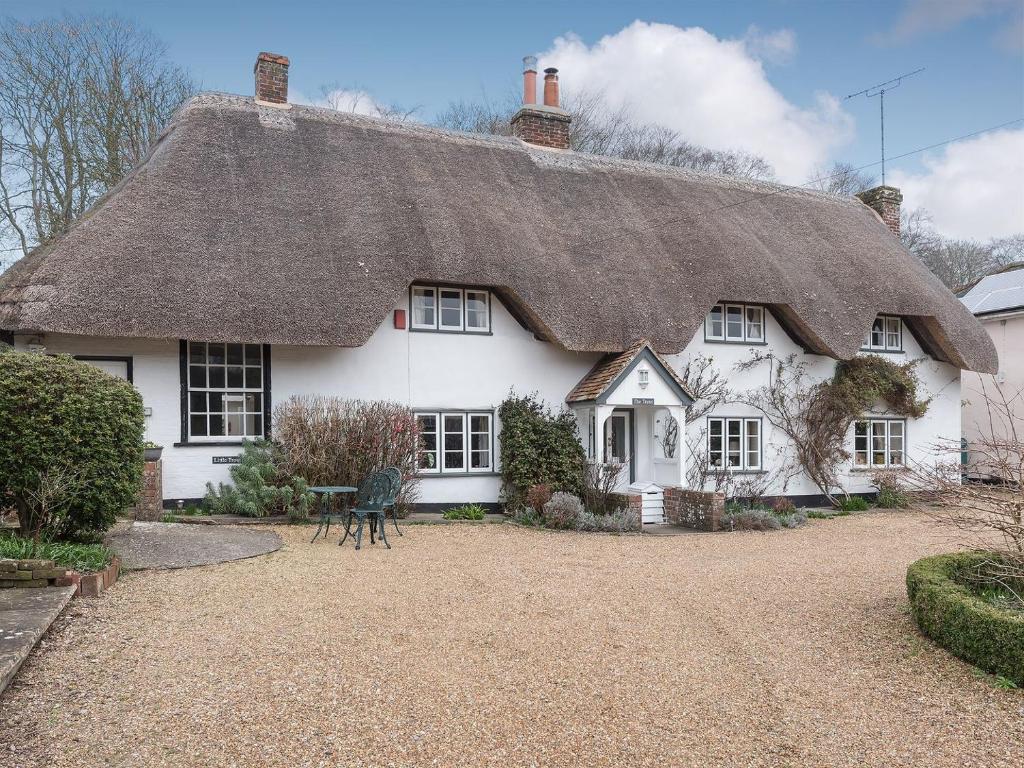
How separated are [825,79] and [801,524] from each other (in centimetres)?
729

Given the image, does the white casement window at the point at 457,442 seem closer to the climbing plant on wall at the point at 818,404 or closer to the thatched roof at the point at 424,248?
the thatched roof at the point at 424,248

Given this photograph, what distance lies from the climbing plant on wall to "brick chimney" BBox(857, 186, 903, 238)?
582cm

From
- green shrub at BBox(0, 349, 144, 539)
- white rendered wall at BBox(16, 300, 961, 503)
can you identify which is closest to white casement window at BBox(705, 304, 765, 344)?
white rendered wall at BBox(16, 300, 961, 503)

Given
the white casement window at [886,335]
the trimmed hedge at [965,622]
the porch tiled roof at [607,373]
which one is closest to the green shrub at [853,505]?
the white casement window at [886,335]

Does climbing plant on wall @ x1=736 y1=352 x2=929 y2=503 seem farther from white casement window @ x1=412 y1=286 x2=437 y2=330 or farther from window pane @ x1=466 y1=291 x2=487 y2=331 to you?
white casement window @ x1=412 y1=286 x2=437 y2=330

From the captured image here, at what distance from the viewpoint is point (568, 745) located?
13.2ft

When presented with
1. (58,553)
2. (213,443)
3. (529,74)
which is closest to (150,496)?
(213,443)

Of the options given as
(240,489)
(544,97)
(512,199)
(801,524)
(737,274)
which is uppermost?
(544,97)

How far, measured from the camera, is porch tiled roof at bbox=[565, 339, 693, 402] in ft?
42.9

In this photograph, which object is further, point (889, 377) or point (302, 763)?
point (889, 377)

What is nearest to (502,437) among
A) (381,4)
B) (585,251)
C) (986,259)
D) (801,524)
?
(585,251)

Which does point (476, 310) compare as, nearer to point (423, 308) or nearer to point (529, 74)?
point (423, 308)

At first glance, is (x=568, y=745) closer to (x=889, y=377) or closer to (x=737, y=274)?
(x=737, y=274)

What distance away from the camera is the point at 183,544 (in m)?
8.41
